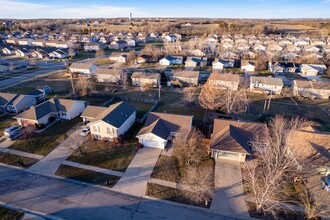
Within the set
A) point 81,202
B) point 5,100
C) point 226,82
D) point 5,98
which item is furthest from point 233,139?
point 5,98

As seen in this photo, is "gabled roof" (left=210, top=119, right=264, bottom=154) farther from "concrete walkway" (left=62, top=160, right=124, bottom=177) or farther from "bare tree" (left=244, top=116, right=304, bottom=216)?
"concrete walkway" (left=62, top=160, right=124, bottom=177)

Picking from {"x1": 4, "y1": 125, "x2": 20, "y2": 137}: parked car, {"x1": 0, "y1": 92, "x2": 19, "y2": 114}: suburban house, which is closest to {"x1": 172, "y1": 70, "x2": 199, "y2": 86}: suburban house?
{"x1": 0, "y1": 92, "x2": 19, "y2": 114}: suburban house

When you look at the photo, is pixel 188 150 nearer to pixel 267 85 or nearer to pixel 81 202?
pixel 81 202

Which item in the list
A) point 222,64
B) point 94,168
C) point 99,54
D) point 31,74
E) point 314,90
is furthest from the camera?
point 99,54

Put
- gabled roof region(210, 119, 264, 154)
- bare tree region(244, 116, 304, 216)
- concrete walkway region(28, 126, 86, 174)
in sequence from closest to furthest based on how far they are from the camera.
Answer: bare tree region(244, 116, 304, 216) → concrete walkway region(28, 126, 86, 174) → gabled roof region(210, 119, 264, 154)

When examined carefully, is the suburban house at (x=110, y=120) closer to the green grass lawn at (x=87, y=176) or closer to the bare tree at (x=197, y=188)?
the green grass lawn at (x=87, y=176)

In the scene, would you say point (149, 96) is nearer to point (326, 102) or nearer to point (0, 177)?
point (0, 177)

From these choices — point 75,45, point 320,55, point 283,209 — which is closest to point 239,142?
point 283,209
